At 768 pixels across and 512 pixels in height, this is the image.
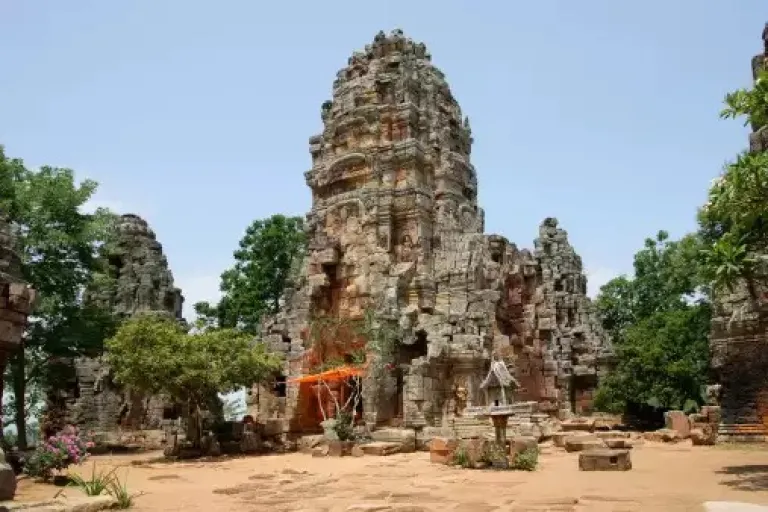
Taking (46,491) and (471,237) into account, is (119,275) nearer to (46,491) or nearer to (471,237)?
(471,237)

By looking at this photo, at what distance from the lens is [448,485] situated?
10734 mm

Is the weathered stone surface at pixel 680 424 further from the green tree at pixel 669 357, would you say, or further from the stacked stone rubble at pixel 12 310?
the stacked stone rubble at pixel 12 310

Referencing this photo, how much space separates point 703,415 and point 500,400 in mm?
9671

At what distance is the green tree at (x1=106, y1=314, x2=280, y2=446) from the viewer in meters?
18.5

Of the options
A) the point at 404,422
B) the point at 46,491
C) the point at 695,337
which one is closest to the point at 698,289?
the point at 695,337

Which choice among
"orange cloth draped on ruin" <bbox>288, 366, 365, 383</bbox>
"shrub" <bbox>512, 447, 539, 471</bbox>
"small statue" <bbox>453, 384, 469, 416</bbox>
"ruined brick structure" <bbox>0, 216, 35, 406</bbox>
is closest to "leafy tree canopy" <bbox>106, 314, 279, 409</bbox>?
"orange cloth draped on ruin" <bbox>288, 366, 365, 383</bbox>

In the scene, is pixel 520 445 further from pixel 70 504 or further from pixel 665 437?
pixel 665 437

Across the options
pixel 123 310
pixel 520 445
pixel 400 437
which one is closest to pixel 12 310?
pixel 520 445

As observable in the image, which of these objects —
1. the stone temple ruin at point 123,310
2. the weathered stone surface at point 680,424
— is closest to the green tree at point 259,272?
the stone temple ruin at point 123,310

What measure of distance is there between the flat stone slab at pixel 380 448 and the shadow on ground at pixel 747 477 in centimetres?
791

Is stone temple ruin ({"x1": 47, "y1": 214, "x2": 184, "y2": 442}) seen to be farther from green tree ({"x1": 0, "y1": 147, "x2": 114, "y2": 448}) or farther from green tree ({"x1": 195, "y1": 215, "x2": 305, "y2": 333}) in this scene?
green tree ({"x1": 195, "y1": 215, "x2": 305, "y2": 333})

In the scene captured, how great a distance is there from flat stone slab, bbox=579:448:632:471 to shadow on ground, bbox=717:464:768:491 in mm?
1481

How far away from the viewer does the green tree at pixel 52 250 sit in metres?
22.2

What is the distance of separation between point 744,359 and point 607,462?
5.64 meters
